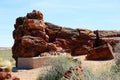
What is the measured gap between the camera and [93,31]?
119 feet

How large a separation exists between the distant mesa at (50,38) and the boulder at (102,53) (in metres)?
1.88

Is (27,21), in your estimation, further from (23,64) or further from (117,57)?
(117,57)

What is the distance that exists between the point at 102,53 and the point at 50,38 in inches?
255

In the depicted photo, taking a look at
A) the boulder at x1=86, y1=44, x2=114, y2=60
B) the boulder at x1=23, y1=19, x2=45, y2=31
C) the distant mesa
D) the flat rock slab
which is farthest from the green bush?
the boulder at x1=23, y1=19, x2=45, y2=31

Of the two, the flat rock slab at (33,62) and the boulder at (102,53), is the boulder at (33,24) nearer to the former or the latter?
the flat rock slab at (33,62)

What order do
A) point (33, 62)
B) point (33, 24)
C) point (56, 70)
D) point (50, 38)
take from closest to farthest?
1. point (56, 70)
2. point (33, 62)
3. point (33, 24)
4. point (50, 38)

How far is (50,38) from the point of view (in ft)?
115

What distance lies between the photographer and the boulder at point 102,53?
99.1 ft

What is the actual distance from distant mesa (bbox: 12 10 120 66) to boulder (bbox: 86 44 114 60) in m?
1.88

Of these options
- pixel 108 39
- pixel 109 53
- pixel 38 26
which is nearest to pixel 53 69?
pixel 109 53

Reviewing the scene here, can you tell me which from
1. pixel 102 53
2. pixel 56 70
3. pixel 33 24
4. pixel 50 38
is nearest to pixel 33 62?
pixel 33 24

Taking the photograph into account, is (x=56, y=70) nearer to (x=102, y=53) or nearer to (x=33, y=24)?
(x=102, y=53)

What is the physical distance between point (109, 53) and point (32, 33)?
7.50 metres

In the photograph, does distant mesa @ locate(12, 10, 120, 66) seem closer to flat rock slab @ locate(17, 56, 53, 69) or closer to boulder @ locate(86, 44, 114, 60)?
flat rock slab @ locate(17, 56, 53, 69)
